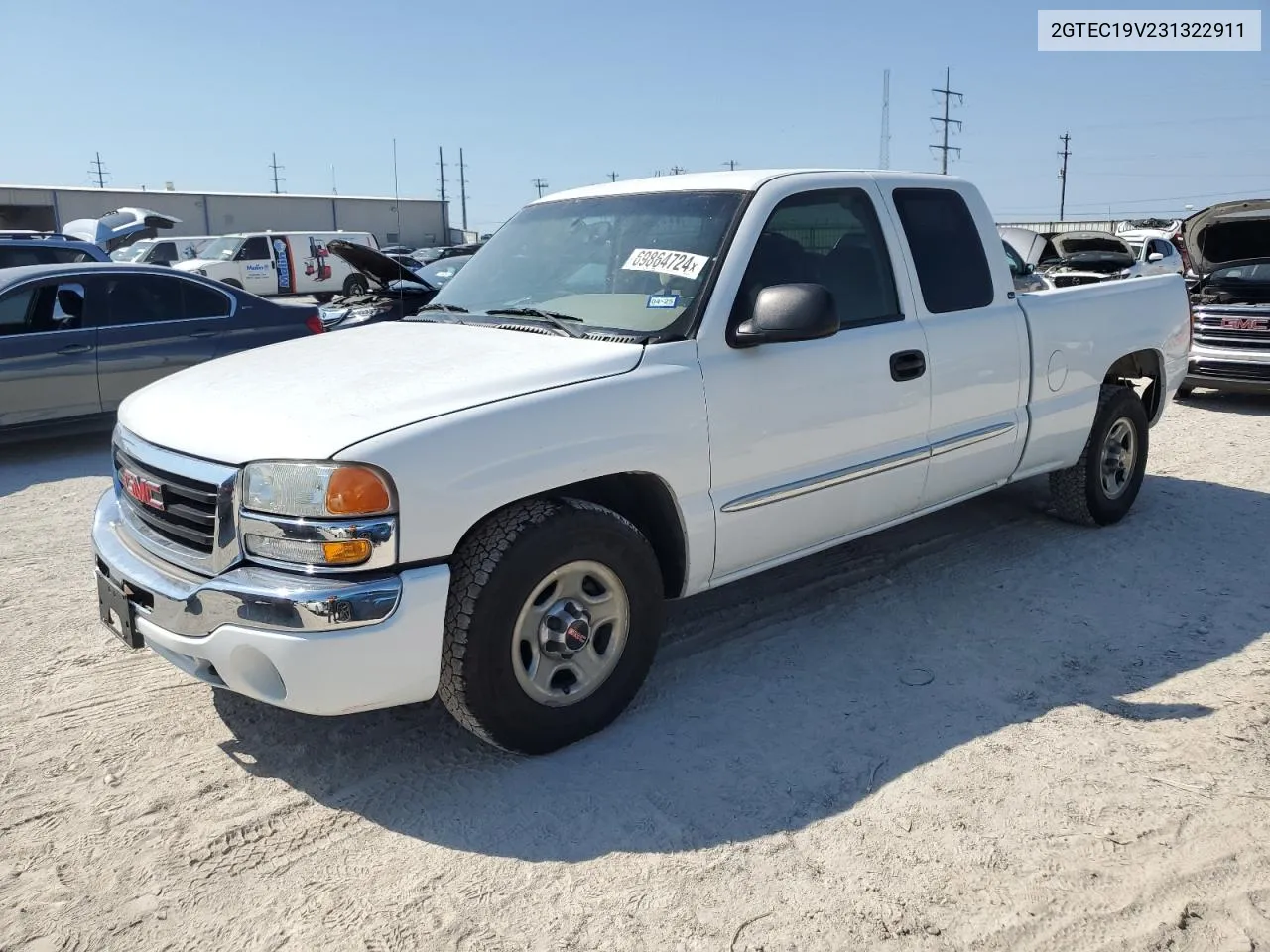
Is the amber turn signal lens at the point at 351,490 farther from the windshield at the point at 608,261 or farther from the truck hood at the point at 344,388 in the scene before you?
the windshield at the point at 608,261

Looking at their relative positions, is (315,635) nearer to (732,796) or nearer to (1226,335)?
(732,796)

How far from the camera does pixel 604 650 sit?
3.50m

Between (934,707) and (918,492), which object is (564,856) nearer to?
(934,707)

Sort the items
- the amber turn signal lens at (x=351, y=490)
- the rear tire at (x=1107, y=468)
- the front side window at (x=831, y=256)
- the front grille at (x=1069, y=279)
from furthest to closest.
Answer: the front grille at (x=1069, y=279) < the rear tire at (x=1107, y=468) < the front side window at (x=831, y=256) < the amber turn signal lens at (x=351, y=490)

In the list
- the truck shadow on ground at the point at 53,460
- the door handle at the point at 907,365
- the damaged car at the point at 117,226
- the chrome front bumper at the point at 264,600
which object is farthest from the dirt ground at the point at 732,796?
the damaged car at the point at 117,226

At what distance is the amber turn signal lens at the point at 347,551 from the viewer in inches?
113

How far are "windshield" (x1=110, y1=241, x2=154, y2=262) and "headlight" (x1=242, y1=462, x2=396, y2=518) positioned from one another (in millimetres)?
23302

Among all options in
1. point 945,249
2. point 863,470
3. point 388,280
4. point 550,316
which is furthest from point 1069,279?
point 550,316

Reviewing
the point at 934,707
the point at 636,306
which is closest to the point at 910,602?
the point at 934,707

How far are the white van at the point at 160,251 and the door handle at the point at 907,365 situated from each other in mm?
22761

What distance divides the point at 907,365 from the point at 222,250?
23.9 meters

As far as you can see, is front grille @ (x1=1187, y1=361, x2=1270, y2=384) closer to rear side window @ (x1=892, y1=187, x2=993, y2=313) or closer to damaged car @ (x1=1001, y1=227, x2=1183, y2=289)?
damaged car @ (x1=1001, y1=227, x2=1183, y2=289)

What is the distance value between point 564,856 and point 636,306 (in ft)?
6.32

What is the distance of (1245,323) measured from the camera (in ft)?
31.7
